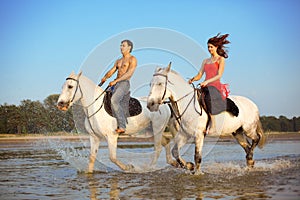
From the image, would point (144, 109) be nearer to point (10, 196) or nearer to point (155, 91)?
point (155, 91)

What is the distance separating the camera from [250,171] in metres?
9.56

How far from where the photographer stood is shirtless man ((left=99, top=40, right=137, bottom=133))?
952cm

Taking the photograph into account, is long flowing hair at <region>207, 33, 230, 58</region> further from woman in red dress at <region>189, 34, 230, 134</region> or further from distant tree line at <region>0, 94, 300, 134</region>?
distant tree line at <region>0, 94, 300, 134</region>

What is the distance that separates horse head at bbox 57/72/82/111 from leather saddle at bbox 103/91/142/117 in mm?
729

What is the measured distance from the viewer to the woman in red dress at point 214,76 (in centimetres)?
916

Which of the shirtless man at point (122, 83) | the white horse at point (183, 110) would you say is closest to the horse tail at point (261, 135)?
the white horse at point (183, 110)

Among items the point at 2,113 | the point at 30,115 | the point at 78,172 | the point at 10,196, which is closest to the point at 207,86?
the point at 78,172

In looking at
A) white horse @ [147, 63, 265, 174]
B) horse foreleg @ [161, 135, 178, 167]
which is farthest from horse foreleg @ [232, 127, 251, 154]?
horse foreleg @ [161, 135, 178, 167]

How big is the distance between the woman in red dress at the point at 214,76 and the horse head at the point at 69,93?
2919 mm

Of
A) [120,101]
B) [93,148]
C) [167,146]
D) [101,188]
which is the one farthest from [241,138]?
[101,188]

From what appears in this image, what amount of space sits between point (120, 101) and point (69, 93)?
1308 mm

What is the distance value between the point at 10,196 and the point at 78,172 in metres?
3.35

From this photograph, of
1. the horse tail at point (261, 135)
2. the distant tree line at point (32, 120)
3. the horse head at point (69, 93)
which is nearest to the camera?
the horse head at point (69, 93)

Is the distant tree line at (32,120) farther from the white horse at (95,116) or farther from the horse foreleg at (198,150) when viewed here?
the horse foreleg at (198,150)
